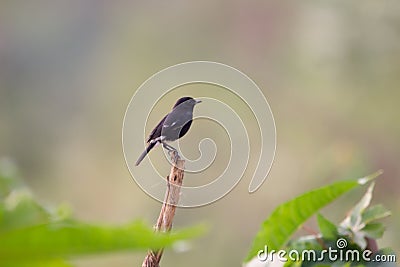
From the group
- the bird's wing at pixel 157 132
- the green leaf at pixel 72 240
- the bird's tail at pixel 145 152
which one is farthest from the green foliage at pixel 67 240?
the bird's wing at pixel 157 132

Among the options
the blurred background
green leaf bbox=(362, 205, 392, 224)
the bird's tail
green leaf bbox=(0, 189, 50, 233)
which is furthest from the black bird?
the blurred background

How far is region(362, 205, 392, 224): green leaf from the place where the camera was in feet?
2.19

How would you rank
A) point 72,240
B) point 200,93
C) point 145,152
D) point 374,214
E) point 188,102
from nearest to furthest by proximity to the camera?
point 72,240 → point 374,214 → point 145,152 → point 188,102 → point 200,93

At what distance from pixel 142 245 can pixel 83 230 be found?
2 centimetres

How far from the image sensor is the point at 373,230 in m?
0.66

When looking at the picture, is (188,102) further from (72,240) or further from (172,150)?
(72,240)

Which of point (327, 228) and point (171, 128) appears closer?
point (327, 228)

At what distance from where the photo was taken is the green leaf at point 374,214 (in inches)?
26.3

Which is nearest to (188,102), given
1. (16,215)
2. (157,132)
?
(157,132)

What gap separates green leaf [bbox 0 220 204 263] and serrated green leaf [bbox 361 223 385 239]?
1.38ft

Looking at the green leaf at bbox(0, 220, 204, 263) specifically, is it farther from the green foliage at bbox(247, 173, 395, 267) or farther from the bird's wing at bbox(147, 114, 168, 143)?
the bird's wing at bbox(147, 114, 168, 143)

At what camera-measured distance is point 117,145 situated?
261 inches

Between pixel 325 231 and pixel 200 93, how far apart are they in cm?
214

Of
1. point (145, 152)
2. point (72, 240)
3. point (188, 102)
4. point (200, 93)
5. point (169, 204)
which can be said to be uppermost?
point (200, 93)
